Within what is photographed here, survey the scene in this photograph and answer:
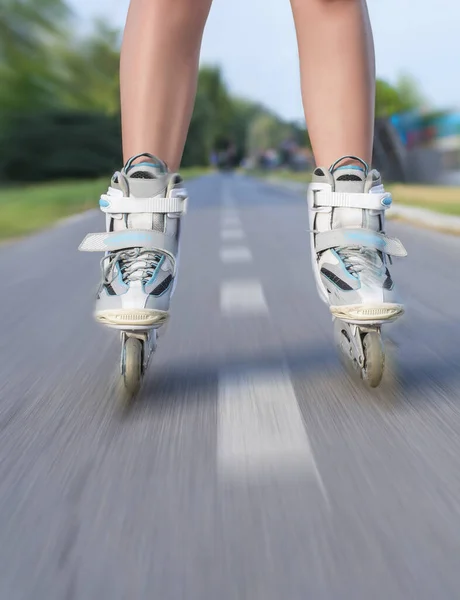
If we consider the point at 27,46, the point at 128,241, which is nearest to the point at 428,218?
the point at 128,241

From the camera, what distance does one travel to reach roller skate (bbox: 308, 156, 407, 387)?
219cm

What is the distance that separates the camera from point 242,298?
13.1 ft

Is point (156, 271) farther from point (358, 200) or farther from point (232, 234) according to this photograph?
point (232, 234)

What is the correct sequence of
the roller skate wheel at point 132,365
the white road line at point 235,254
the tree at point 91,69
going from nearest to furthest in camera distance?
1. the roller skate wheel at point 132,365
2. the white road line at point 235,254
3. the tree at point 91,69

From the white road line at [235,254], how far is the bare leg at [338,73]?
3.11 m

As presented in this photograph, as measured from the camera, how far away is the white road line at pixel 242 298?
3.63 m

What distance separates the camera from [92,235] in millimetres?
2312

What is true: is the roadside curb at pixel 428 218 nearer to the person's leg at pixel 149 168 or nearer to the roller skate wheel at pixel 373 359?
the person's leg at pixel 149 168

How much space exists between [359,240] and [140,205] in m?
0.58

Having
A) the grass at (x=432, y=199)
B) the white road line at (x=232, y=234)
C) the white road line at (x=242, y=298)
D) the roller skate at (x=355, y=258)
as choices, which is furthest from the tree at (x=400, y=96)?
the roller skate at (x=355, y=258)

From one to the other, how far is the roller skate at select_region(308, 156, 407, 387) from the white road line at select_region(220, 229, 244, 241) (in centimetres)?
506

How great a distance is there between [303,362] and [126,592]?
1444mm

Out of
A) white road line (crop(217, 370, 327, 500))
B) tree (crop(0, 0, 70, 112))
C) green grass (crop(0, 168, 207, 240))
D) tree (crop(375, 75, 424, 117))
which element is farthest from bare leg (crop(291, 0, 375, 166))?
tree (crop(375, 75, 424, 117))

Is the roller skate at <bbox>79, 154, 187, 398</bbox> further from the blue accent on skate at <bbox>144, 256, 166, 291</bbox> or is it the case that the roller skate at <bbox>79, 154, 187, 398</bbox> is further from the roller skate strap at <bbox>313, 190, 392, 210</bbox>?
the roller skate strap at <bbox>313, 190, 392, 210</bbox>
